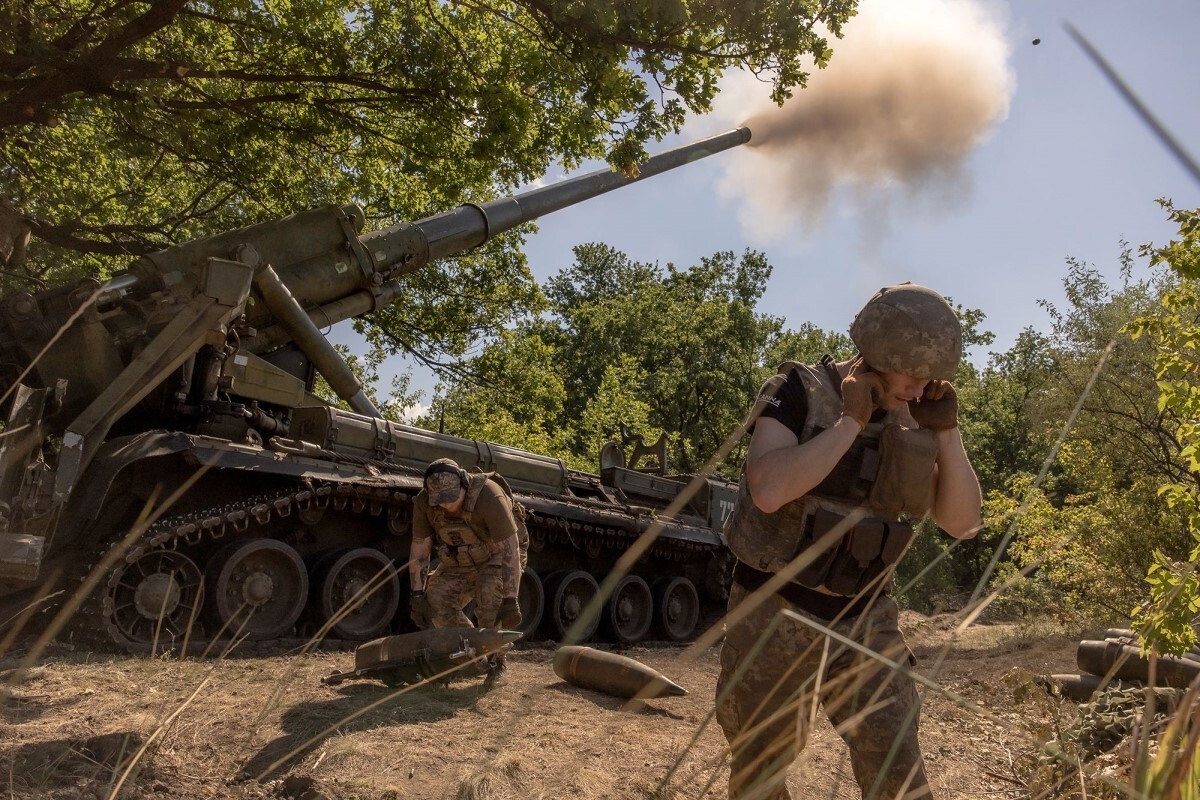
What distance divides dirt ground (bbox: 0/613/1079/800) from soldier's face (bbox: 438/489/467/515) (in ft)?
3.98

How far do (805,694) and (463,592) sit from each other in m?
5.26

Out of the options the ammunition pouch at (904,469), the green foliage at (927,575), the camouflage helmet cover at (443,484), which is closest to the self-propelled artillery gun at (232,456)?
the camouflage helmet cover at (443,484)

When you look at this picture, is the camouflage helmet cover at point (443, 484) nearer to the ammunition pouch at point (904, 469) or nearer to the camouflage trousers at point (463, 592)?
the camouflage trousers at point (463, 592)

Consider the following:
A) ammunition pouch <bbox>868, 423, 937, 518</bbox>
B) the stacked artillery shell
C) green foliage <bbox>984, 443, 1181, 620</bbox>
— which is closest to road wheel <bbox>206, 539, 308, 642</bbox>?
the stacked artillery shell

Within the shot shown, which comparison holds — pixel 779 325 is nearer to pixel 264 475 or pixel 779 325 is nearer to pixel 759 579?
pixel 264 475

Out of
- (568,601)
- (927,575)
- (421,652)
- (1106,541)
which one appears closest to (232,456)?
(421,652)

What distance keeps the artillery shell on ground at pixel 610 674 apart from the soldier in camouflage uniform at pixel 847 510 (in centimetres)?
438

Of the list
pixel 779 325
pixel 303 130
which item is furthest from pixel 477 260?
pixel 779 325

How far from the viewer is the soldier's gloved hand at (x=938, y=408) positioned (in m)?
3.25

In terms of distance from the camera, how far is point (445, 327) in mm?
18188

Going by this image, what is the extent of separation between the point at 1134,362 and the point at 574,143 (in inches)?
458

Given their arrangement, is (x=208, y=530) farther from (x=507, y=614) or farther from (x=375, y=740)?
(x=375, y=740)

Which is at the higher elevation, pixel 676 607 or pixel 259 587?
pixel 259 587

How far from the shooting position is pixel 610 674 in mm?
7832
